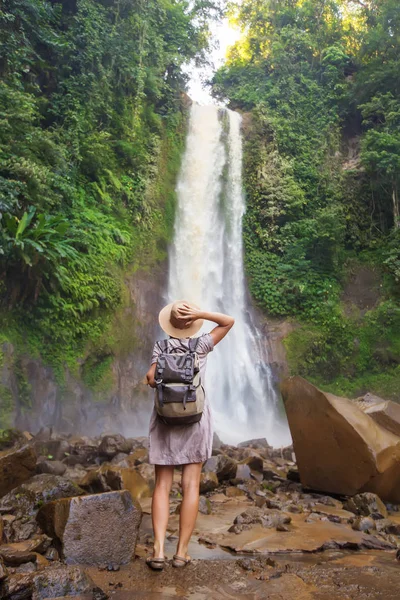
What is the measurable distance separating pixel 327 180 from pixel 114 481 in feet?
51.5

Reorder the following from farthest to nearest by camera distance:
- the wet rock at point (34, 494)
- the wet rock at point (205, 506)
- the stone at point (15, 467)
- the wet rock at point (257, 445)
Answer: the wet rock at point (257, 445)
the wet rock at point (205, 506)
the stone at point (15, 467)
the wet rock at point (34, 494)

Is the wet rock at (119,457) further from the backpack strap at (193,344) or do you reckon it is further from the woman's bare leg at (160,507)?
the backpack strap at (193,344)

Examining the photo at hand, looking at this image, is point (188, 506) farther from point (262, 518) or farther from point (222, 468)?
point (222, 468)

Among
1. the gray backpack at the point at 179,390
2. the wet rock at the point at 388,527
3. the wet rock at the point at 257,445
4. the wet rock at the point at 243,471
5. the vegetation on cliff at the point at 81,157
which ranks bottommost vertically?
the wet rock at the point at 257,445

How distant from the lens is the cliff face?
9453 millimetres

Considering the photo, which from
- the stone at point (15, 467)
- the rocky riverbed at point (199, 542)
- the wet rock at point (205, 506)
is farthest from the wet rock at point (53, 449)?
the wet rock at point (205, 506)

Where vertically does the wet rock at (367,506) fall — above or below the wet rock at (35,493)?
below

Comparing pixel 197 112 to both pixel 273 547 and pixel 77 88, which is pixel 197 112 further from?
pixel 273 547

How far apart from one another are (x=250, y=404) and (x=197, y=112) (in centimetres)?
1175

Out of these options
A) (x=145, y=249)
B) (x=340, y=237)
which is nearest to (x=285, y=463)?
(x=145, y=249)

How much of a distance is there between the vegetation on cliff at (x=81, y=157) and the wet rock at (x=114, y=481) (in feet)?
17.5

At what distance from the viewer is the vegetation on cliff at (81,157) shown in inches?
377

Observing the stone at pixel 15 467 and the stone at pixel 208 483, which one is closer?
the stone at pixel 15 467

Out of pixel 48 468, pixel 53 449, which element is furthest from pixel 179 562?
pixel 53 449
